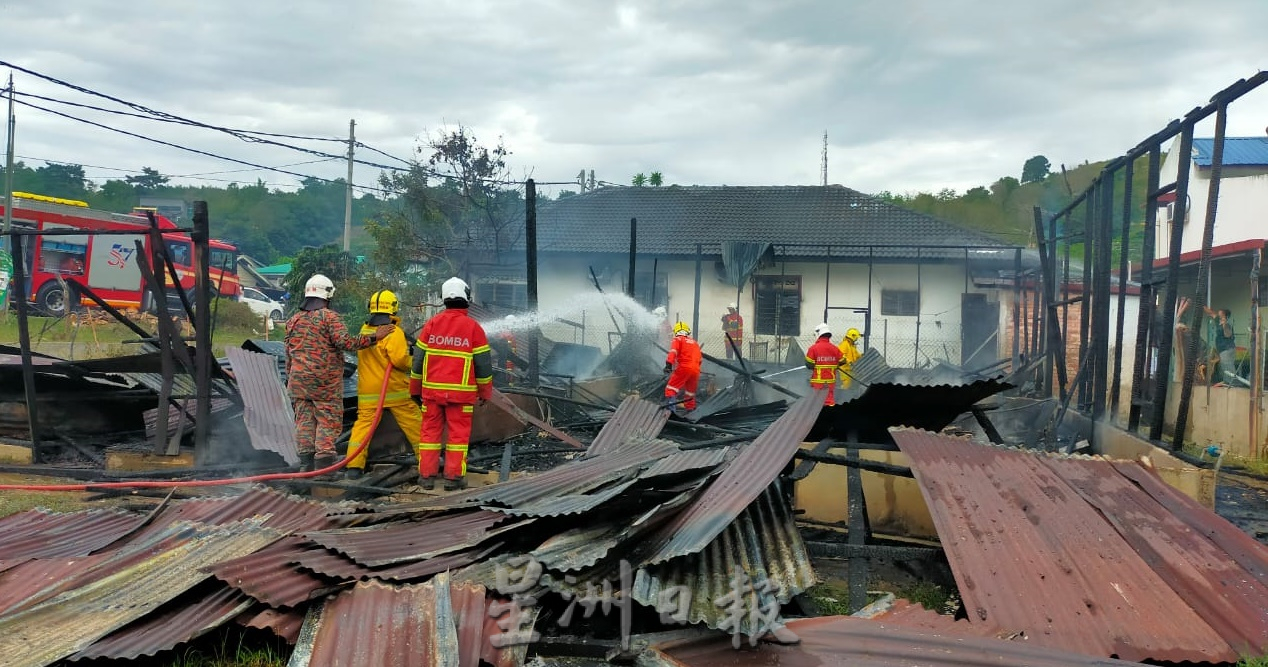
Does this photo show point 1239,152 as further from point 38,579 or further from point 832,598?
point 38,579

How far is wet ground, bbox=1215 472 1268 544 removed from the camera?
5.70 meters

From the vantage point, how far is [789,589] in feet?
10.8

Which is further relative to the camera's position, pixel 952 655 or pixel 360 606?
pixel 360 606

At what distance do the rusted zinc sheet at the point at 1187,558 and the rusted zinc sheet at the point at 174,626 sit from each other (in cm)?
379

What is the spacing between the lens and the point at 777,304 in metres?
22.1

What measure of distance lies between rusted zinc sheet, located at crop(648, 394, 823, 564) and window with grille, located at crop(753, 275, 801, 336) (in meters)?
17.5

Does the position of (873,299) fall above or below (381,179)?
below

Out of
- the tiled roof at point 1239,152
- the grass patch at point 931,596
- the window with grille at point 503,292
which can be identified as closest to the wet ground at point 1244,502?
the grass patch at point 931,596

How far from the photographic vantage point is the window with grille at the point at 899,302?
70.7 feet

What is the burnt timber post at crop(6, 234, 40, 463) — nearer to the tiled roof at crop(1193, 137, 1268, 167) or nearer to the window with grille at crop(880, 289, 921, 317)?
the window with grille at crop(880, 289, 921, 317)

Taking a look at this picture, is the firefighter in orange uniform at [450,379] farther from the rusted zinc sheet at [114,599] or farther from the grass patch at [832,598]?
the grass patch at [832,598]

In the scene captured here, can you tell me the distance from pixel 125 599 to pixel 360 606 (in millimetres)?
1068

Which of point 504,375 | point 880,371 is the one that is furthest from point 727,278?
point 504,375

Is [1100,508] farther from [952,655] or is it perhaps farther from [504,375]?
[504,375]
